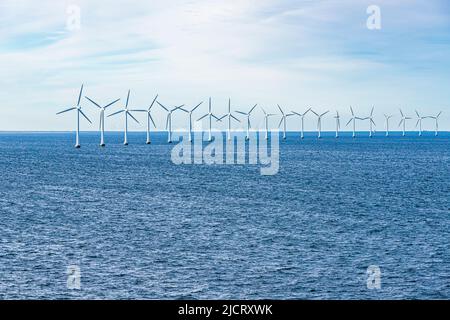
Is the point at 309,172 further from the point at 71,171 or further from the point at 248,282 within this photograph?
the point at 248,282

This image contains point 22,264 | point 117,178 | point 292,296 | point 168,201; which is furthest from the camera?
point 117,178

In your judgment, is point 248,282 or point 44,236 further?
point 44,236

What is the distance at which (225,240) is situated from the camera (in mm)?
56719

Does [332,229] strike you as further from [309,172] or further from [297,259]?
[309,172]

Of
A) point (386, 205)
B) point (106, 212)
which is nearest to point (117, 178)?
point (106, 212)

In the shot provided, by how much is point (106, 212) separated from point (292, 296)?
144 feet

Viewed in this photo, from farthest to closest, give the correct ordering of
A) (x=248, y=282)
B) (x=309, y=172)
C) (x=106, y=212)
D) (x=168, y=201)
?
(x=309, y=172)
(x=168, y=201)
(x=106, y=212)
(x=248, y=282)

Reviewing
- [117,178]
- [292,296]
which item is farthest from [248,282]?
[117,178]

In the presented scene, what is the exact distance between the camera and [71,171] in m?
146

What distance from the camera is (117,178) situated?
127312 mm

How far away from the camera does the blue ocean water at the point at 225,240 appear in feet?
132

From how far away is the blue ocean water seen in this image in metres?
40.1

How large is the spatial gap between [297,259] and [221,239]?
10982 mm
